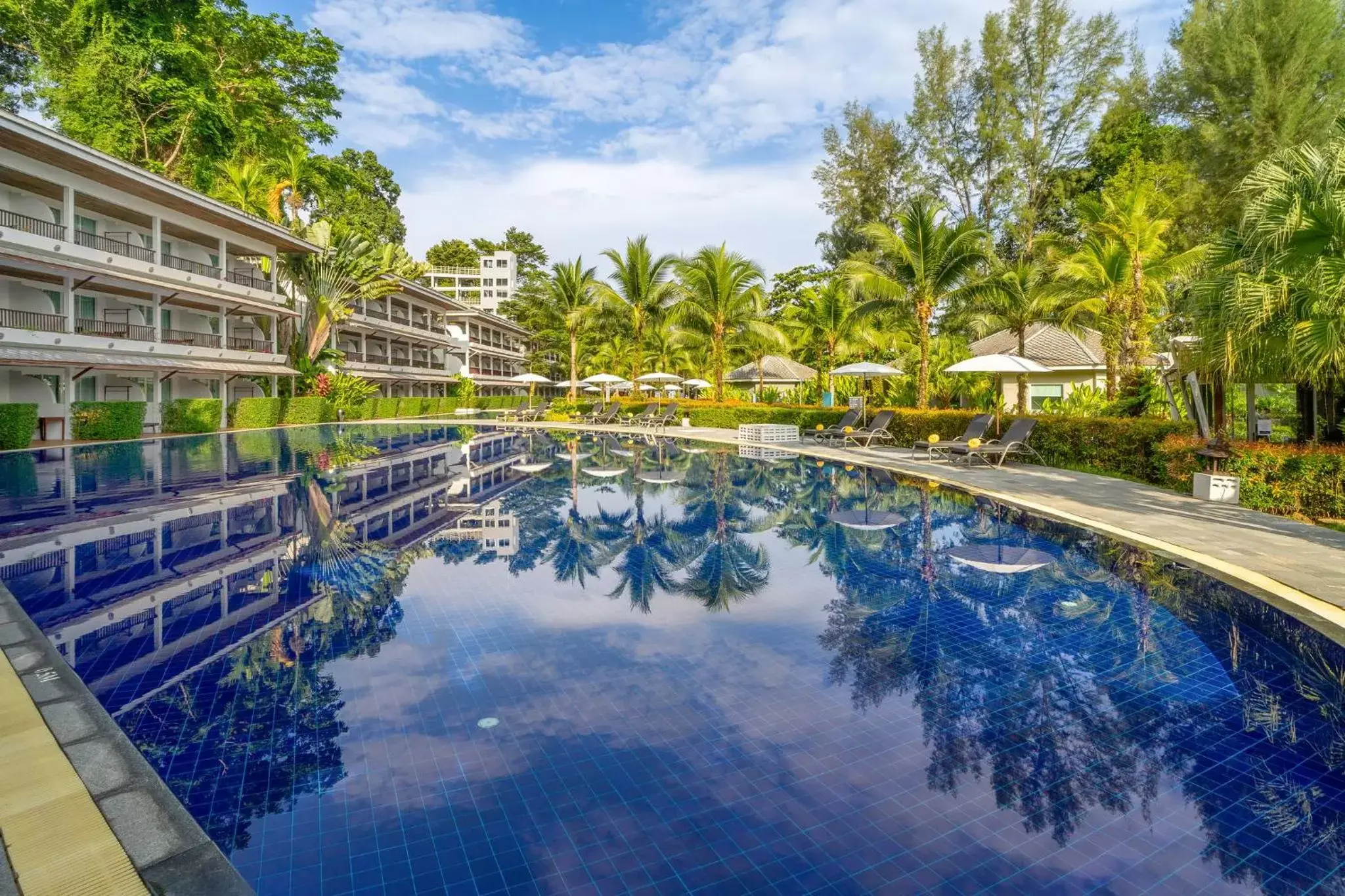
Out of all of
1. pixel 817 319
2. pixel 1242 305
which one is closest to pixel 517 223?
pixel 817 319

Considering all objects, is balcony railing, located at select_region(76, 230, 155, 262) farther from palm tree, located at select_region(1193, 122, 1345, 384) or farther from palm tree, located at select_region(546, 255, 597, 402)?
palm tree, located at select_region(1193, 122, 1345, 384)

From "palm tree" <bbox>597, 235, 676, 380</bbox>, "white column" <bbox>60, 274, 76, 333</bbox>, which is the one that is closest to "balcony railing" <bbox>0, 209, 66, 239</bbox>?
"white column" <bbox>60, 274, 76, 333</bbox>

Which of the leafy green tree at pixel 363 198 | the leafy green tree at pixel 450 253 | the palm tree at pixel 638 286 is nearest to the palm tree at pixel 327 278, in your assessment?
the leafy green tree at pixel 363 198

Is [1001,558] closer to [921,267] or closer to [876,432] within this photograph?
[876,432]

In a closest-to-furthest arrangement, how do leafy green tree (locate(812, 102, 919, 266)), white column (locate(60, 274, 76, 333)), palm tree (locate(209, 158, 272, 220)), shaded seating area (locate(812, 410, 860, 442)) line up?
shaded seating area (locate(812, 410, 860, 442))
white column (locate(60, 274, 76, 333))
palm tree (locate(209, 158, 272, 220))
leafy green tree (locate(812, 102, 919, 266))

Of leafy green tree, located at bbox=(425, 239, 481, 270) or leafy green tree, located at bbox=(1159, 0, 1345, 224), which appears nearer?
leafy green tree, located at bbox=(1159, 0, 1345, 224)

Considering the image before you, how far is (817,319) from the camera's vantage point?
1077 inches

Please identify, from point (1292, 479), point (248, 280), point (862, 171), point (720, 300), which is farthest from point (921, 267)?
point (248, 280)

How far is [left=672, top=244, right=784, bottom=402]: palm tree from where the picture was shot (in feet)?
90.1

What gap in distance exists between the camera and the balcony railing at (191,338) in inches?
1039

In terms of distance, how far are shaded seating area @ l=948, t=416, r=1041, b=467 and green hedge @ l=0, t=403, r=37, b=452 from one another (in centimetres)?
2470

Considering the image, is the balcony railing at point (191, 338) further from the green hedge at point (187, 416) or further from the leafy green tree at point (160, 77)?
the leafy green tree at point (160, 77)

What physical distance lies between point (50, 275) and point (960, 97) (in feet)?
130

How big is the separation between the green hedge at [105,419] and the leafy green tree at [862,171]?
34069 mm
